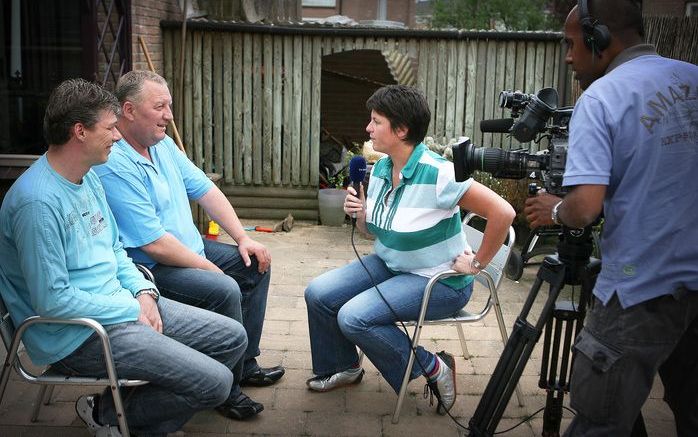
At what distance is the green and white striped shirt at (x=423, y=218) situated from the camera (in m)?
3.46

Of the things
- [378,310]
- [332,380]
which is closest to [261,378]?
[332,380]

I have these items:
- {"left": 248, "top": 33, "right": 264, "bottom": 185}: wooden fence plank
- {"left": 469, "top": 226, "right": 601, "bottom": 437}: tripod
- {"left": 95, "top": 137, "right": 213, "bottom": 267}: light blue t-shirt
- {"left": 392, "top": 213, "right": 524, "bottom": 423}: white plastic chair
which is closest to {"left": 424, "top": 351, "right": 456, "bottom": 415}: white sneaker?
{"left": 392, "top": 213, "right": 524, "bottom": 423}: white plastic chair

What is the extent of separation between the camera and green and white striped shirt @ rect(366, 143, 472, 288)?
3.46 m

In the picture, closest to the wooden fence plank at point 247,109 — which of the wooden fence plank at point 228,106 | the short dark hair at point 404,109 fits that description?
the wooden fence plank at point 228,106

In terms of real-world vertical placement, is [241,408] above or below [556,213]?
below

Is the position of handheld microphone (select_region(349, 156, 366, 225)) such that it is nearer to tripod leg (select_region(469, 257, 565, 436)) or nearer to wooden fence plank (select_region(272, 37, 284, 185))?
tripod leg (select_region(469, 257, 565, 436))

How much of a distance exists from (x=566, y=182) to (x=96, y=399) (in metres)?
1.92

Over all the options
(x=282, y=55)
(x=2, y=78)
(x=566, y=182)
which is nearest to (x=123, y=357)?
(x=566, y=182)

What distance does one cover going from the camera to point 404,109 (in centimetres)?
354

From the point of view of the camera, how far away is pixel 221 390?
295cm

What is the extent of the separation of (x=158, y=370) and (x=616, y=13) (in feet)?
6.47

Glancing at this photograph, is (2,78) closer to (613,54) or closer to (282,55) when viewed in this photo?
(282,55)

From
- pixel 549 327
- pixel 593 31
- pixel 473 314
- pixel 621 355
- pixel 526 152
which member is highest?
pixel 593 31

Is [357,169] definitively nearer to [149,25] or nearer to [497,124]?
[497,124]
